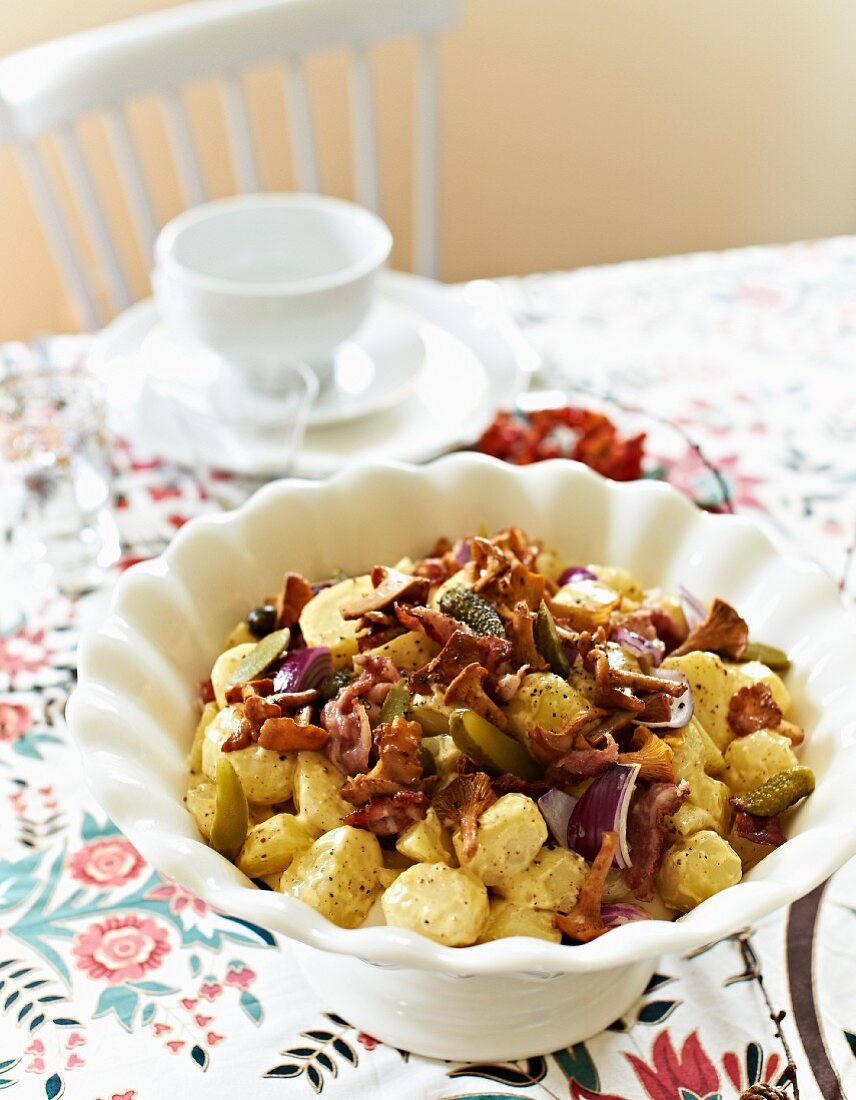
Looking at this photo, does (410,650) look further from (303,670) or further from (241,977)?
(241,977)

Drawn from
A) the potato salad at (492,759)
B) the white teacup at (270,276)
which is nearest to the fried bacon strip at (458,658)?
the potato salad at (492,759)

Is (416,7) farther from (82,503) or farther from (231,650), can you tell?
(231,650)

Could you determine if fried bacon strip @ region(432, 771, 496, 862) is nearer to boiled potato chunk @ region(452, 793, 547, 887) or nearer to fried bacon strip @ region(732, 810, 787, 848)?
boiled potato chunk @ region(452, 793, 547, 887)

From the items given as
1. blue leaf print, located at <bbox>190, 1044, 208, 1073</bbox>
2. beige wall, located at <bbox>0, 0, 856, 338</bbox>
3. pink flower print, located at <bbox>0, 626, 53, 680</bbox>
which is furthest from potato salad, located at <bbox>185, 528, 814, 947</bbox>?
beige wall, located at <bbox>0, 0, 856, 338</bbox>

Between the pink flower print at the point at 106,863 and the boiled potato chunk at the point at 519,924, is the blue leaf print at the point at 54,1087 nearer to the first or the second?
the pink flower print at the point at 106,863

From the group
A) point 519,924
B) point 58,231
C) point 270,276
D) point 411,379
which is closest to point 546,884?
point 519,924

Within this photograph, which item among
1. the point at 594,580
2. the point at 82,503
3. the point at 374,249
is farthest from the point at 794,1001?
the point at 374,249

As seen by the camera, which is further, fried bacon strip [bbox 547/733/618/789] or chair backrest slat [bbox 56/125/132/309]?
chair backrest slat [bbox 56/125/132/309]
